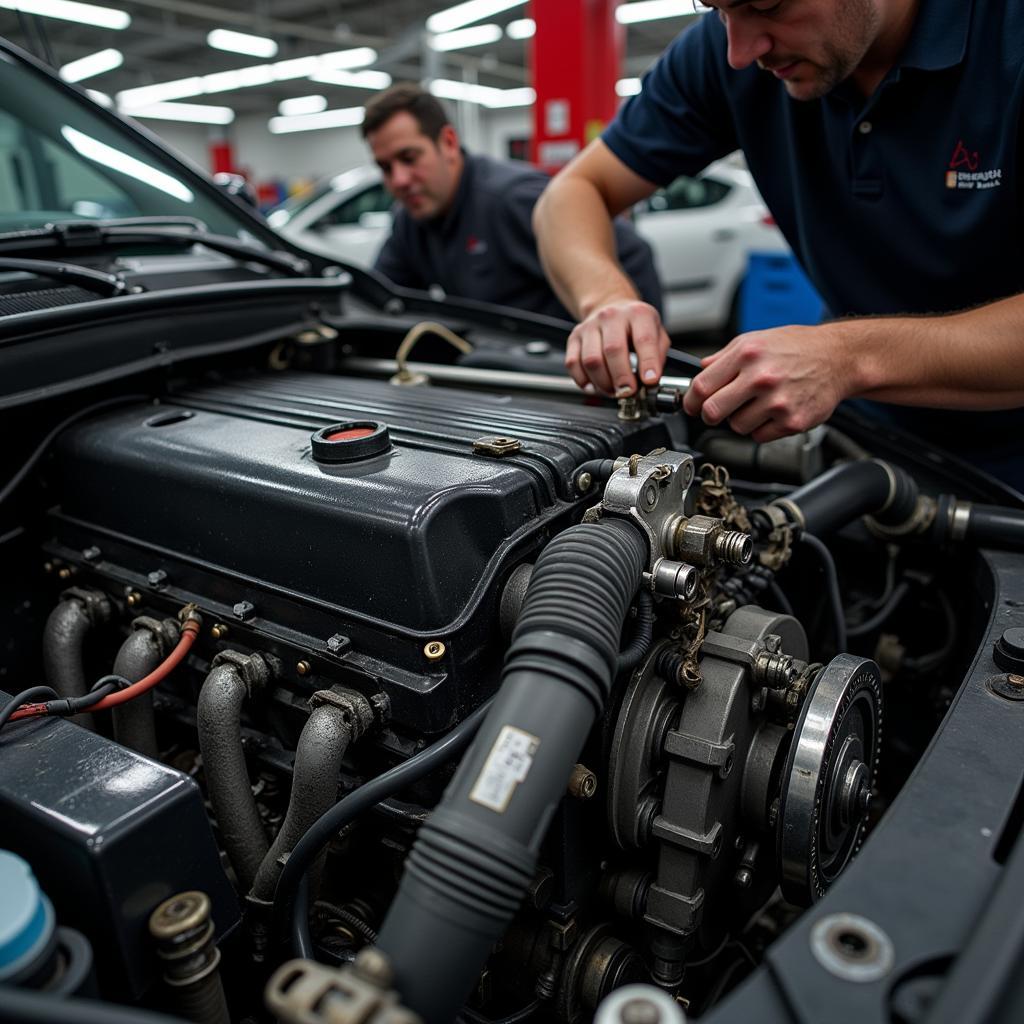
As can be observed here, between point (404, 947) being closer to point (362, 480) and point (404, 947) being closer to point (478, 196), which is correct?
point (362, 480)

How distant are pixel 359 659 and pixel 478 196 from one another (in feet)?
8.50

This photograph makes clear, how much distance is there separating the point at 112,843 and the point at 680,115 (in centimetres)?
165

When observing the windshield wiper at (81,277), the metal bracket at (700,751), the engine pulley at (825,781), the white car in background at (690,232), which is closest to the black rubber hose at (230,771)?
the metal bracket at (700,751)

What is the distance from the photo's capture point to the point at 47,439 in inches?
48.9

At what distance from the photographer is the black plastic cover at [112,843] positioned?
26.9 inches

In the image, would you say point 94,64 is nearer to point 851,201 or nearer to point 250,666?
point 851,201

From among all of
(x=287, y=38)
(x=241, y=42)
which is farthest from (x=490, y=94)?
(x=241, y=42)

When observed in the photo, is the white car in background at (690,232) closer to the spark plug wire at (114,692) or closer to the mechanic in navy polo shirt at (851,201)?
the mechanic in navy polo shirt at (851,201)

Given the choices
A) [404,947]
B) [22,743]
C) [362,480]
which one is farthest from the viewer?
[362,480]

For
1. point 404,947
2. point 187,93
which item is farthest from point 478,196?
point 187,93

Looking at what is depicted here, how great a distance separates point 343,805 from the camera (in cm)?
81

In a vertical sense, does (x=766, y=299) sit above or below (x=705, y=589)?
below

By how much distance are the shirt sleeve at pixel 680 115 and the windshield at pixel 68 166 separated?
948 millimetres

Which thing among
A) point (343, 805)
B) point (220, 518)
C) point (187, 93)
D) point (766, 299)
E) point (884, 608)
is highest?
point (187, 93)
